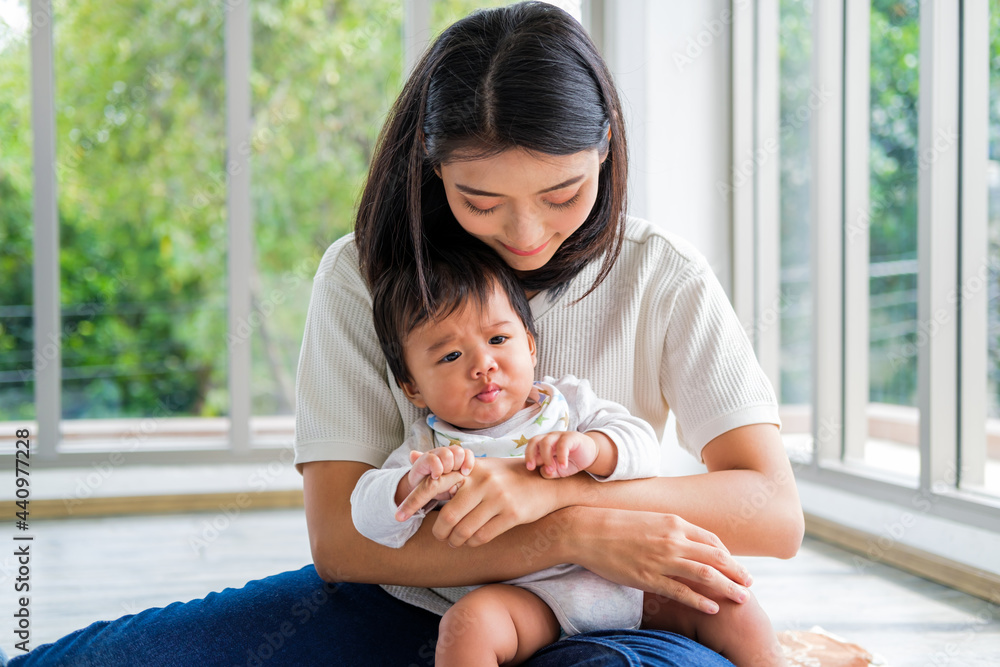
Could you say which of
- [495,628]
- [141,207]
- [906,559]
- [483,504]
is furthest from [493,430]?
[141,207]

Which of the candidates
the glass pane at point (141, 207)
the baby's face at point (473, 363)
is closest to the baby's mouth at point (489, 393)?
the baby's face at point (473, 363)

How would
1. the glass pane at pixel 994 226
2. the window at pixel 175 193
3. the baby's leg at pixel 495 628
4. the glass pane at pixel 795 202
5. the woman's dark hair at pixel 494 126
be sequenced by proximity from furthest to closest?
the window at pixel 175 193
the glass pane at pixel 795 202
the glass pane at pixel 994 226
the woman's dark hair at pixel 494 126
the baby's leg at pixel 495 628

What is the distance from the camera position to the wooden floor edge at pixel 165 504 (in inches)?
133

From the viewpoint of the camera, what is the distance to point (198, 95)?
192 inches

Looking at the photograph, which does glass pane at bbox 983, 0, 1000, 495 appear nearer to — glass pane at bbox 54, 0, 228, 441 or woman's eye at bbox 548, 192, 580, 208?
woman's eye at bbox 548, 192, 580, 208

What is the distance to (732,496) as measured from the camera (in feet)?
3.69

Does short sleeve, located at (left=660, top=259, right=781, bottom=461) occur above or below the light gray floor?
above

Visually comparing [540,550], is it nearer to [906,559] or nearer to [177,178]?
[906,559]

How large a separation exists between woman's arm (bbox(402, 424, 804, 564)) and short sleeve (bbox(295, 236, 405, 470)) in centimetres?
26

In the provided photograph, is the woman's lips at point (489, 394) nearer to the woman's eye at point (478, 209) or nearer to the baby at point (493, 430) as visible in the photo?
the baby at point (493, 430)

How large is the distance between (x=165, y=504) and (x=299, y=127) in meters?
2.57

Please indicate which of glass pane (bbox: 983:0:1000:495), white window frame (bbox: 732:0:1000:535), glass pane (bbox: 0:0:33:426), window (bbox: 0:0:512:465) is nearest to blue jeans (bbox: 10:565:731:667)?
white window frame (bbox: 732:0:1000:535)

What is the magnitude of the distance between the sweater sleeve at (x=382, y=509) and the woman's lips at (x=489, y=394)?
0.15 metres

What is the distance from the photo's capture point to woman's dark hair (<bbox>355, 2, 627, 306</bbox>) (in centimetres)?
106
